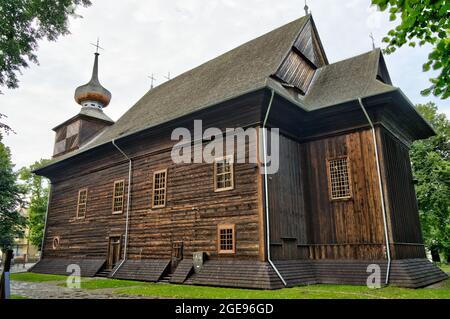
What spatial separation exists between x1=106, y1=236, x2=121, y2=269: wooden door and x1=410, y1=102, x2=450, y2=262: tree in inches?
662

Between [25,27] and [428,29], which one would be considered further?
[25,27]

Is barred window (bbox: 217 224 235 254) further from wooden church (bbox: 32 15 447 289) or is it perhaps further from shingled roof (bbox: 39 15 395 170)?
shingled roof (bbox: 39 15 395 170)

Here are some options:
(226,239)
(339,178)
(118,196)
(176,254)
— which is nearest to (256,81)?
(339,178)

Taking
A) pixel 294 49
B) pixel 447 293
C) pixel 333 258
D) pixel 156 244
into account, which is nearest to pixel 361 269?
pixel 333 258

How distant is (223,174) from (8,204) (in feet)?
70.1

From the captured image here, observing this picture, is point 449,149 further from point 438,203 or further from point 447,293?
point 447,293

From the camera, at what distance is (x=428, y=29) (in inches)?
276

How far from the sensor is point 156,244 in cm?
1623

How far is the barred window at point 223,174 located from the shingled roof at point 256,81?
7.44ft

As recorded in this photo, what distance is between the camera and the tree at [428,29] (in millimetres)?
6438

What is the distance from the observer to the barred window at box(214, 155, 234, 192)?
14.0 metres

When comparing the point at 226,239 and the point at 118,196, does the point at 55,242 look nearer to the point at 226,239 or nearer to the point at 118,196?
the point at 118,196

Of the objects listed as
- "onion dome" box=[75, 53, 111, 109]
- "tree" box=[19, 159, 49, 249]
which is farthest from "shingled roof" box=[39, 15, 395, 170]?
"tree" box=[19, 159, 49, 249]
